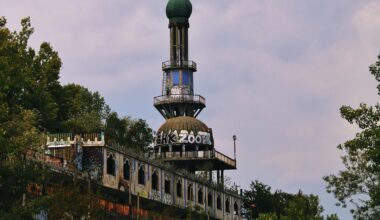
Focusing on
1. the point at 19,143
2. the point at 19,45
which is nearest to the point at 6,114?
the point at 19,143

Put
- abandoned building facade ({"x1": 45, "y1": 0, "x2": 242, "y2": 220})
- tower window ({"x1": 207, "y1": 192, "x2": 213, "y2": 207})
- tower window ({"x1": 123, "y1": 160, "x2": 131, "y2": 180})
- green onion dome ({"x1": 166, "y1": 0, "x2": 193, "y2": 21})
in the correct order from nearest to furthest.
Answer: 1. abandoned building facade ({"x1": 45, "y1": 0, "x2": 242, "y2": 220})
2. tower window ({"x1": 123, "y1": 160, "x2": 131, "y2": 180})
3. tower window ({"x1": 207, "y1": 192, "x2": 213, "y2": 207})
4. green onion dome ({"x1": 166, "y1": 0, "x2": 193, "y2": 21})

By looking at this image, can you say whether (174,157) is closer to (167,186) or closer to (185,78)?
(185,78)

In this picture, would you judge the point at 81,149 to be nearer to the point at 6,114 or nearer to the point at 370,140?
the point at 6,114

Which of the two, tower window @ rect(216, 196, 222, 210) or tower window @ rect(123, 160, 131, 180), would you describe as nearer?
tower window @ rect(123, 160, 131, 180)

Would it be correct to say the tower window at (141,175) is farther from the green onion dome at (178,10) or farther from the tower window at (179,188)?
the green onion dome at (178,10)

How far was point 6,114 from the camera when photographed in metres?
55.6

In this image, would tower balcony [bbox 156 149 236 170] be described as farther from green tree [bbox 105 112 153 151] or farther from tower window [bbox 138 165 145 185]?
→ tower window [bbox 138 165 145 185]

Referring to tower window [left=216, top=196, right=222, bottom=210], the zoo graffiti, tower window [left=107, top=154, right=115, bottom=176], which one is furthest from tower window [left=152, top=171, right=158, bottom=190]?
the zoo graffiti

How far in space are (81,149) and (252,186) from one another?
52846mm

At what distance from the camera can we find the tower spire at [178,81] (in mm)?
130125

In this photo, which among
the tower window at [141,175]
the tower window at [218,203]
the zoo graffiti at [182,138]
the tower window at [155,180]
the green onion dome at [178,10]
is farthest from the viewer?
the green onion dome at [178,10]

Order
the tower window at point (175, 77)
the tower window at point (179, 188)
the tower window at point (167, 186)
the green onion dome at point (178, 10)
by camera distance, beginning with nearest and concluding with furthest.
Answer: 1. the tower window at point (167, 186)
2. the tower window at point (179, 188)
3. the tower window at point (175, 77)
4. the green onion dome at point (178, 10)

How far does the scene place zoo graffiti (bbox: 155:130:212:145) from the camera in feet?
401

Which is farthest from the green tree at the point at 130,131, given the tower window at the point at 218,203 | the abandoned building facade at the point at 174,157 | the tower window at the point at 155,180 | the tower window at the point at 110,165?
A: the tower window at the point at 110,165
